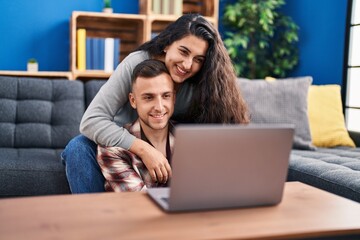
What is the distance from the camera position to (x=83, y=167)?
1623 mm

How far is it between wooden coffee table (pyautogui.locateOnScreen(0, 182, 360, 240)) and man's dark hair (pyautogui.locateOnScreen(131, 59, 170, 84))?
46 centimetres

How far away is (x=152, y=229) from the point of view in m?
0.91

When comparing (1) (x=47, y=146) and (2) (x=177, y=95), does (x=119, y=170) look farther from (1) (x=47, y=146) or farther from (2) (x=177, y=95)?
(1) (x=47, y=146)

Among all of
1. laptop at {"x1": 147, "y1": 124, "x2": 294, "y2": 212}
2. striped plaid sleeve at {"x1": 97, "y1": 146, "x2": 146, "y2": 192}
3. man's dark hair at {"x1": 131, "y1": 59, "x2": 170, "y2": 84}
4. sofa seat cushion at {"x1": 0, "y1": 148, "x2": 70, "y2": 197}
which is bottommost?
sofa seat cushion at {"x1": 0, "y1": 148, "x2": 70, "y2": 197}

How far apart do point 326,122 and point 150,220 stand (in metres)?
1.84

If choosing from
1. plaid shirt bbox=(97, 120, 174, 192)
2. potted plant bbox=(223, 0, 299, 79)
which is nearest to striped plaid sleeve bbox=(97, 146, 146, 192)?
plaid shirt bbox=(97, 120, 174, 192)

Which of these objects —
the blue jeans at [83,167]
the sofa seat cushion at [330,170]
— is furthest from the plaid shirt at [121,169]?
the sofa seat cushion at [330,170]

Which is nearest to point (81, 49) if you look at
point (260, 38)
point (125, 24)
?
point (125, 24)

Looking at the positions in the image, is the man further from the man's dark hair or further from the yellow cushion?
the yellow cushion

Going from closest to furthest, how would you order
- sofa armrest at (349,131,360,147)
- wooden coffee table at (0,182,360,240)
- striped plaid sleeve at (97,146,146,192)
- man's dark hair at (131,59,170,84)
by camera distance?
1. wooden coffee table at (0,182,360,240)
2. striped plaid sleeve at (97,146,146,192)
3. man's dark hair at (131,59,170,84)
4. sofa armrest at (349,131,360,147)

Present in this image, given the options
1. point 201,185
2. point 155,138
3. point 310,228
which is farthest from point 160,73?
point 310,228

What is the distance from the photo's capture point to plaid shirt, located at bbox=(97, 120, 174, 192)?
4.55ft

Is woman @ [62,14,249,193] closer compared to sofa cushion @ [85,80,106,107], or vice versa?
woman @ [62,14,249,193]

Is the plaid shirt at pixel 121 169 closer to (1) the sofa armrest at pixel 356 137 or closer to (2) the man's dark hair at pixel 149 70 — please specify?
(2) the man's dark hair at pixel 149 70
